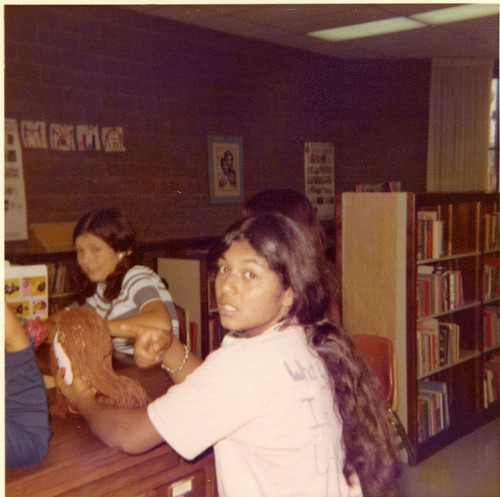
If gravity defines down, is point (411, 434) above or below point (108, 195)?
below

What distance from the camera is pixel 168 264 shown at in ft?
13.3

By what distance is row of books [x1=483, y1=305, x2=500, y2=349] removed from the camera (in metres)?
4.22

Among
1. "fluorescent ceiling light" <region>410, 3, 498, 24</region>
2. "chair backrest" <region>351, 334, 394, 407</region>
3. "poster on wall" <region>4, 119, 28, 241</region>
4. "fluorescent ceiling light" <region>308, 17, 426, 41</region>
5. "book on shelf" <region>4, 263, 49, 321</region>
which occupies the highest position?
"fluorescent ceiling light" <region>308, 17, 426, 41</region>

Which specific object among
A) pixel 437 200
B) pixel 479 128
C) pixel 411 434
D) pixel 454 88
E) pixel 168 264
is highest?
pixel 454 88

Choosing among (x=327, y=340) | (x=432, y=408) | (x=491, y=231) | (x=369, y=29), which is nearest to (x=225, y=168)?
(x=369, y=29)

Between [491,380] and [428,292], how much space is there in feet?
3.37

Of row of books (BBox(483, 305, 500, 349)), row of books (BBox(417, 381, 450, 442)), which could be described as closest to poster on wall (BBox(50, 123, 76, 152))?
row of books (BBox(417, 381, 450, 442))

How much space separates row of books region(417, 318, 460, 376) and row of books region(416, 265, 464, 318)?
0.10 meters

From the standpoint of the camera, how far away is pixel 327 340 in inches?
46.8

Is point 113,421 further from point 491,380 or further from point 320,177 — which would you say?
point 320,177

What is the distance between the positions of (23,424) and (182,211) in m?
4.28

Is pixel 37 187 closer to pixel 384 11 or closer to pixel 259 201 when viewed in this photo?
pixel 259 201

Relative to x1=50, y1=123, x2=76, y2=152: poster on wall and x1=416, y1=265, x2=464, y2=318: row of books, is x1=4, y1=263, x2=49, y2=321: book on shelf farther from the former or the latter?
x1=50, y1=123, x2=76, y2=152: poster on wall

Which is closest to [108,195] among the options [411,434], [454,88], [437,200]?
[437,200]
